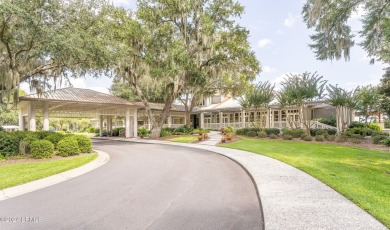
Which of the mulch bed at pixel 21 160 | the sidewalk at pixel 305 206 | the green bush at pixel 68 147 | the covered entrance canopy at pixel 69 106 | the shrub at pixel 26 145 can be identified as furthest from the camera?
the covered entrance canopy at pixel 69 106

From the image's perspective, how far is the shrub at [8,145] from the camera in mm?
10578

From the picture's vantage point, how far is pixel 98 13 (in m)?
14.4

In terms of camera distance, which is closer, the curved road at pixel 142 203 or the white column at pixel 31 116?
the curved road at pixel 142 203

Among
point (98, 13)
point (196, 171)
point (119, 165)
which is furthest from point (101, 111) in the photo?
point (196, 171)

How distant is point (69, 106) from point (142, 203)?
21.1 meters

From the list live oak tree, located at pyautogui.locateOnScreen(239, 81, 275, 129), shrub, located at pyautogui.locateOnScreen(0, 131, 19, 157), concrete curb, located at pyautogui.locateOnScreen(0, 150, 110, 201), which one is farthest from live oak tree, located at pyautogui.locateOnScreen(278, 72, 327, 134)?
shrub, located at pyautogui.locateOnScreen(0, 131, 19, 157)

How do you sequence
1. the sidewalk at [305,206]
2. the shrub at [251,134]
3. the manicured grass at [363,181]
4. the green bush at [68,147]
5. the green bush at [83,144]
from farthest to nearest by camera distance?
1. the shrub at [251,134]
2. the green bush at [83,144]
3. the green bush at [68,147]
4. the manicured grass at [363,181]
5. the sidewalk at [305,206]

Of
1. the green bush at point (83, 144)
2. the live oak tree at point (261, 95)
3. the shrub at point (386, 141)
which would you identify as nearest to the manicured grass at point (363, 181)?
the shrub at point (386, 141)

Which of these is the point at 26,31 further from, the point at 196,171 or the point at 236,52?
the point at 236,52

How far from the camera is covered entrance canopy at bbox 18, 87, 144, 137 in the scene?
18.2 m

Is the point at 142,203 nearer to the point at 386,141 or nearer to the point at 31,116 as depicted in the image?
the point at 386,141

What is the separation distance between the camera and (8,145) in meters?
10.8

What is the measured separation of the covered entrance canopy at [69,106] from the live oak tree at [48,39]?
11.0 feet

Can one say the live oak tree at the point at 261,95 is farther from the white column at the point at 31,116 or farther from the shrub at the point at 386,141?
the white column at the point at 31,116
